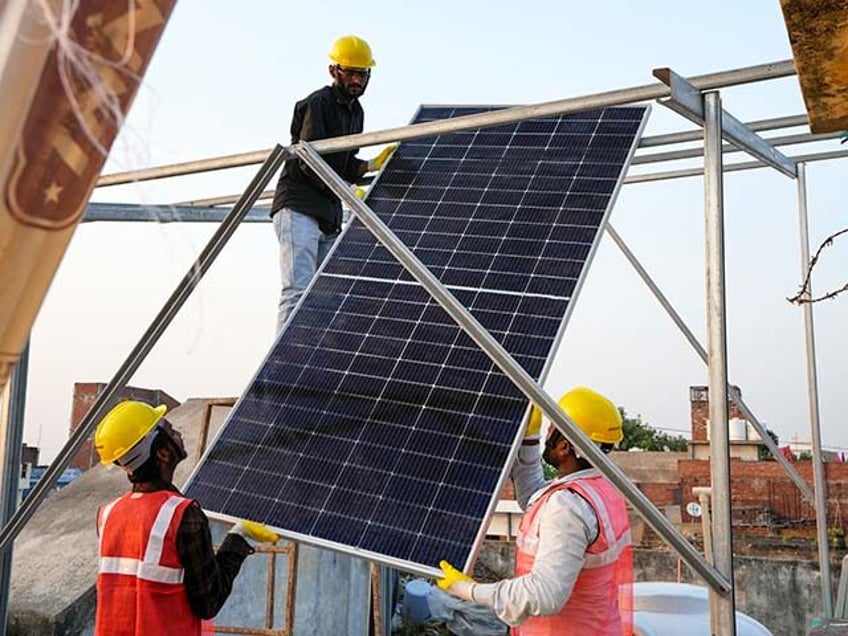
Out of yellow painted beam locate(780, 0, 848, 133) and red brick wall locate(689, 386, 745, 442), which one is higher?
red brick wall locate(689, 386, 745, 442)

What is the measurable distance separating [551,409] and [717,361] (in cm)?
61

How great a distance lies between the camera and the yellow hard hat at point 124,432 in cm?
413

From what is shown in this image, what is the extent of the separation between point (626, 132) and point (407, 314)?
1645mm

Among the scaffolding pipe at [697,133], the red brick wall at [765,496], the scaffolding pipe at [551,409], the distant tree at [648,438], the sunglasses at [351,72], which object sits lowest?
the scaffolding pipe at [551,409]

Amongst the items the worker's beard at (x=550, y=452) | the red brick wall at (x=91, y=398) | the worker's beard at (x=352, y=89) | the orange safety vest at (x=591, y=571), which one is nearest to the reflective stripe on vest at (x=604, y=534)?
the orange safety vest at (x=591, y=571)

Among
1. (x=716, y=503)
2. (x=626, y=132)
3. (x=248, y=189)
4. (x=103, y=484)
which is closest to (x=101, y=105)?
(x=716, y=503)

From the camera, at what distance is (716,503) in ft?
10.7

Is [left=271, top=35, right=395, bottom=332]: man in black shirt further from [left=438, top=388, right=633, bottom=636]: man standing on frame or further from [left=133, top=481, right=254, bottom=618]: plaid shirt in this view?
[left=438, top=388, right=633, bottom=636]: man standing on frame

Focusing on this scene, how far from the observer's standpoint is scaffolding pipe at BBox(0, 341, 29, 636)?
514 centimetres

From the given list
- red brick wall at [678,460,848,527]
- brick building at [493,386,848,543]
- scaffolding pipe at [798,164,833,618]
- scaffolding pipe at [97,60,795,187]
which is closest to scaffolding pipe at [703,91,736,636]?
scaffolding pipe at [97,60,795,187]

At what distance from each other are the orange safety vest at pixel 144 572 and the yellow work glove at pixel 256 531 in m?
0.25

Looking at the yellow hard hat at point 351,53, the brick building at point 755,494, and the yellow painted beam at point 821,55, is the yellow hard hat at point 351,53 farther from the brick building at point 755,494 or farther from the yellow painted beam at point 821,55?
the brick building at point 755,494

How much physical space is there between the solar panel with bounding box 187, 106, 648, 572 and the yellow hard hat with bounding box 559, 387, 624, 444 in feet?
1.24

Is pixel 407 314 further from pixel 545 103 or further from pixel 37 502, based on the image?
pixel 37 502
